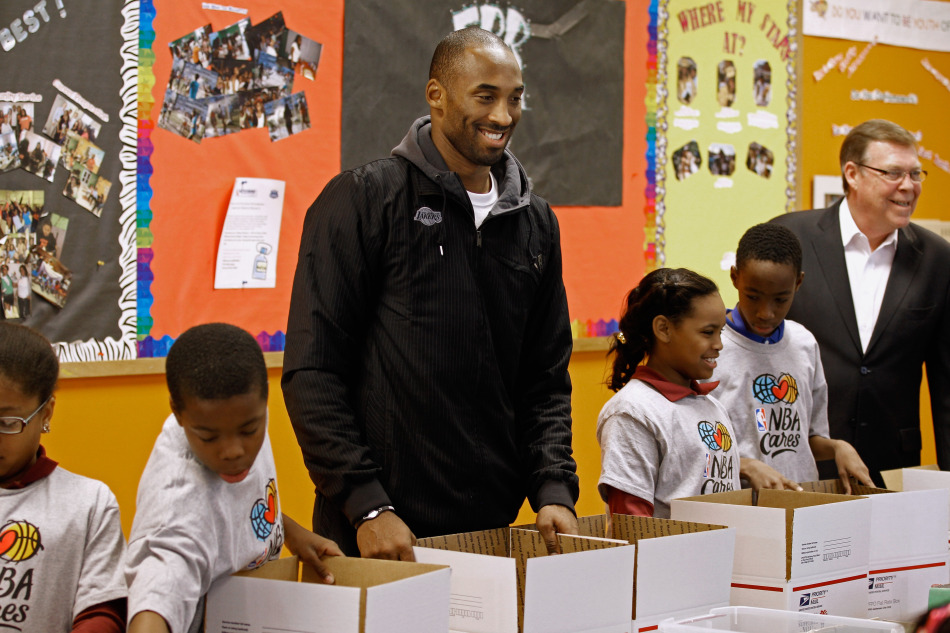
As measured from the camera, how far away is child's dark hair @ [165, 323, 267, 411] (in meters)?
1.38

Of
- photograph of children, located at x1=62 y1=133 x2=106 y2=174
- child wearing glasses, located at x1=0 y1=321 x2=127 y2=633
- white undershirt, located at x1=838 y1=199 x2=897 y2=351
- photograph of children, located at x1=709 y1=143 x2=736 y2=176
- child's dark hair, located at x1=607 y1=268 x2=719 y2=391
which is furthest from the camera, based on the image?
photograph of children, located at x1=709 y1=143 x2=736 y2=176

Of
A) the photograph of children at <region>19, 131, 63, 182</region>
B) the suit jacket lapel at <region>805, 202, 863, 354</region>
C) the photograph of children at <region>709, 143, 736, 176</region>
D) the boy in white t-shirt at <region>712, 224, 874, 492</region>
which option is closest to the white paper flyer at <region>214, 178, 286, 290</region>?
→ the photograph of children at <region>19, 131, 63, 182</region>

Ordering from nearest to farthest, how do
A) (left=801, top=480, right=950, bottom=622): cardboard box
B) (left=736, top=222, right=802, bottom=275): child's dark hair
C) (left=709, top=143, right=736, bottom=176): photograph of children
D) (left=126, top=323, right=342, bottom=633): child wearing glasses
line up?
(left=126, top=323, right=342, bottom=633): child wearing glasses, (left=801, top=480, right=950, bottom=622): cardboard box, (left=736, top=222, right=802, bottom=275): child's dark hair, (left=709, top=143, right=736, bottom=176): photograph of children

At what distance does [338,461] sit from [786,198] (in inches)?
133

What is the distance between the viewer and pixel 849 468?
7.98 feet

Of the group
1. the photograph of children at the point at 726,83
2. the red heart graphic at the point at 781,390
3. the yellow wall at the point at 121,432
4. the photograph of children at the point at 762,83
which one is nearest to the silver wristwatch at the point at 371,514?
the red heart graphic at the point at 781,390

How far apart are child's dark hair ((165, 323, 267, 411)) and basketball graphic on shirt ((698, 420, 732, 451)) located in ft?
3.69

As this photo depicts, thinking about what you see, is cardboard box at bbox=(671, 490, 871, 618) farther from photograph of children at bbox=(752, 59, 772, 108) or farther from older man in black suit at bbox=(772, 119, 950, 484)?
photograph of children at bbox=(752, 59, 772, 108)

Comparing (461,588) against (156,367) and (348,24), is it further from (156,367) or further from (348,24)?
(348,24)

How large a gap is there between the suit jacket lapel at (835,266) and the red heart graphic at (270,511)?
2037 mm

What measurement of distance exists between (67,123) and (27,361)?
1.48m

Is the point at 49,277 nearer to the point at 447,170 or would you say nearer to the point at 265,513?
the point at 447,170

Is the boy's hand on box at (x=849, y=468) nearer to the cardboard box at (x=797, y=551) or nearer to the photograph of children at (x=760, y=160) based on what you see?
the cardboard box at (x=797, y=551)

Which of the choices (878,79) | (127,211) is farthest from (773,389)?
(878,79)
